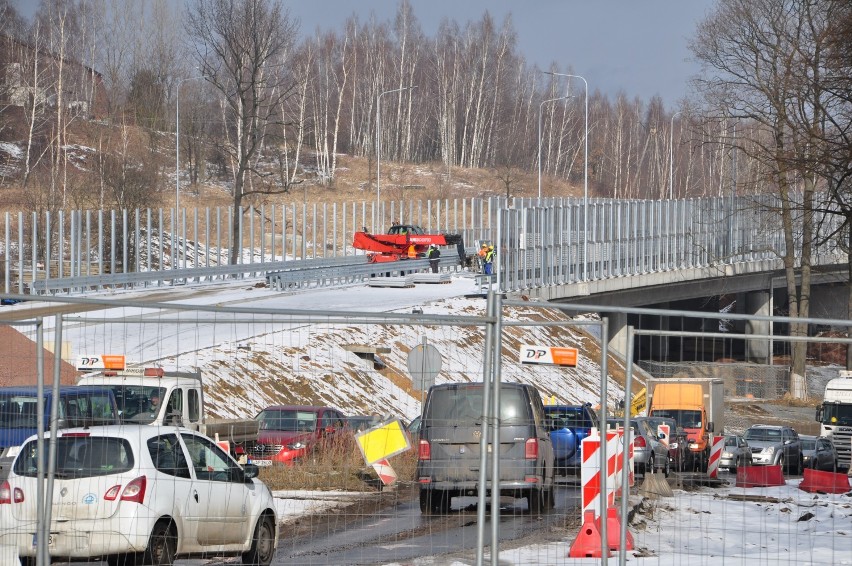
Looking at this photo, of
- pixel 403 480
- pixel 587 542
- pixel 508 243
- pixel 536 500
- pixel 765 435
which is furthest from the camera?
pixel 508 243

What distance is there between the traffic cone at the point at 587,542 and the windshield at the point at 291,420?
108 inches

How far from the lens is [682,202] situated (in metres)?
60.5

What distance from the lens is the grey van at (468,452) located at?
1042 centimetres

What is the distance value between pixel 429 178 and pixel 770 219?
49012 mm

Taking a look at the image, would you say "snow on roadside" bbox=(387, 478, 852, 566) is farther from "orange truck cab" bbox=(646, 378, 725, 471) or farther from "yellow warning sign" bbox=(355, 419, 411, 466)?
"orange truck cab" bbox=(646, 378, 725, 471)

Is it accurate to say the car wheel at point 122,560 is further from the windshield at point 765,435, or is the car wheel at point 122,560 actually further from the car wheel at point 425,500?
the windshield at point 765,435

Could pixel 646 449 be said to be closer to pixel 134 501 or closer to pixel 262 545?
pixel 262 545

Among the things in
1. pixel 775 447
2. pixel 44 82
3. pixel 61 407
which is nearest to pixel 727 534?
pixel 61 407

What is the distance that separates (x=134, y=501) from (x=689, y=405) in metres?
24.1

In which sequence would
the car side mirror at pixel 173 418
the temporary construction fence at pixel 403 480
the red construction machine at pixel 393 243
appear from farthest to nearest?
the red construction machine at pixel 393 243 → the car side mirror at pixel 173 418 → the temporary construction fence at pixel 403 480

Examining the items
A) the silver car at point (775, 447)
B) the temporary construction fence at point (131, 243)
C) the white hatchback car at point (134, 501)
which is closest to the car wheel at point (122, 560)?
the white hatchback car at point (134, 501)

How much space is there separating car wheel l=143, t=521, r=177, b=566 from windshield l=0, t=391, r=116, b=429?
2147mm

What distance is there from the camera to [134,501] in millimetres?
10250

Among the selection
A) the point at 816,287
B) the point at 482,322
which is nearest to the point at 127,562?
the point at 482,322
